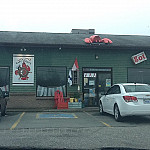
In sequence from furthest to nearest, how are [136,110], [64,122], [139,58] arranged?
[139,58] → [64,122] → [136,110]

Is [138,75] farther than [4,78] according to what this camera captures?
Yes

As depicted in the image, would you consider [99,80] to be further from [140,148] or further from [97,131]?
[140,148]

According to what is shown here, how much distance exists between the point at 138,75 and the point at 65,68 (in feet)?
16.5

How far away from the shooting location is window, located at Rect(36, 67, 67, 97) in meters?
15.4

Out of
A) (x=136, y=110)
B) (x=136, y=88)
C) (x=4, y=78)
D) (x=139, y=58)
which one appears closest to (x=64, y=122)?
(x=136, y=110)

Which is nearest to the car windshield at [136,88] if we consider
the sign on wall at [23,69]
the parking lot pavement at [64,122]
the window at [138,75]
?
the parking lot pavement at [64,122]

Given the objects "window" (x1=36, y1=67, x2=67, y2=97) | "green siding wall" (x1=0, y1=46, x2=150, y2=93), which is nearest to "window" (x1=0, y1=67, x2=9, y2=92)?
"green siding wall" (x1=0, y1=46, x2=150, y2=93)

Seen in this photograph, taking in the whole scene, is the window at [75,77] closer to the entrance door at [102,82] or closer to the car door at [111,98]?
the entrance door at [102,82]

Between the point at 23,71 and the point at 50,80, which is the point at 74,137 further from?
the point at 23,71

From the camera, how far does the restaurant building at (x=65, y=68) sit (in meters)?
15.1

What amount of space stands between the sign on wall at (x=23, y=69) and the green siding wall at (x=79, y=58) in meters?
0.25

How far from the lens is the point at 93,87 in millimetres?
16094

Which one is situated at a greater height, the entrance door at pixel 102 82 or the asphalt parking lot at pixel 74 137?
the entrance door at pixel 102 82

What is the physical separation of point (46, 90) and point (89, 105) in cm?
298
